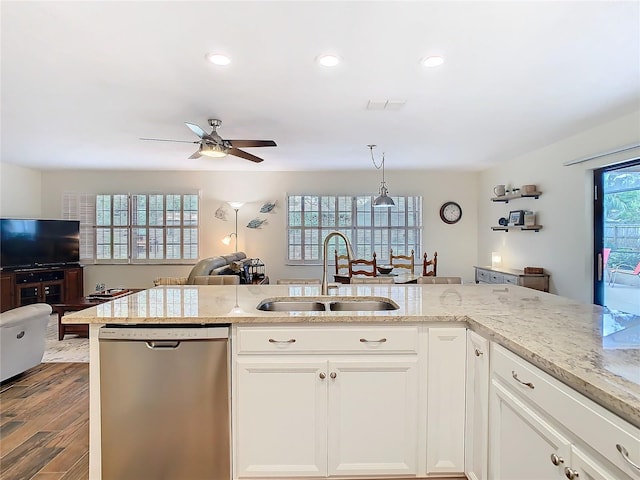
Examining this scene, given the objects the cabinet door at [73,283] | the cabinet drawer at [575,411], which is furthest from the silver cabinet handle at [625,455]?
the cabinet door at [73,283]

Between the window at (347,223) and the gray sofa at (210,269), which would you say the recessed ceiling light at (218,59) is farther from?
the window at (347,223)

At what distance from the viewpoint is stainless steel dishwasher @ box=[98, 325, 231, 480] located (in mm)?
1742

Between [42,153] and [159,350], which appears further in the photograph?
[42,153]

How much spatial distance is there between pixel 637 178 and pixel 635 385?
3538 millimetres

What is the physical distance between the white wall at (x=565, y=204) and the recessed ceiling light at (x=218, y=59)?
366cm

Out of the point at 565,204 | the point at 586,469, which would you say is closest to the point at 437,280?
the point at 586,469

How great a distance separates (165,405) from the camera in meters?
1.75

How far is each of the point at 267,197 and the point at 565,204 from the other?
183 inches

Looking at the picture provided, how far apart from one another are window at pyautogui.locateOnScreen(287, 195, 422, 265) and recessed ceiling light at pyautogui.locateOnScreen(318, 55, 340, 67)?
14.6 feet

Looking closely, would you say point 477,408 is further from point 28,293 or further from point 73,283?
point 73,283

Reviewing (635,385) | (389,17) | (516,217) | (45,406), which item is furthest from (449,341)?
(516,217)

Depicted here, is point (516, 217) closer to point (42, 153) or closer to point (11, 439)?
→ point (11, 439)

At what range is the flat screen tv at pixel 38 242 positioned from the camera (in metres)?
5.50

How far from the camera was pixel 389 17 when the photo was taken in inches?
75.4
